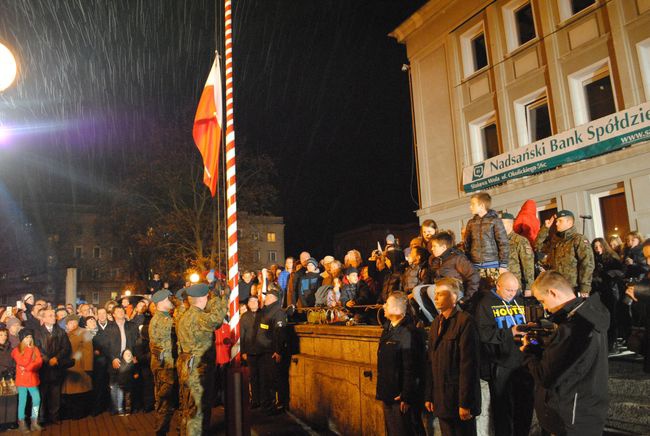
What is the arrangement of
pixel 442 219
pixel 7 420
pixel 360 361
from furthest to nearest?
pixel 442 219 < pixel 7 420 < pixel 360 361

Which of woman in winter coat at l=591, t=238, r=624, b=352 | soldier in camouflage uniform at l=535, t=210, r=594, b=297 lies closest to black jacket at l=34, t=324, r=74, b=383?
soldier in camouflage uniform at l=535, t=210, r=594, b=297

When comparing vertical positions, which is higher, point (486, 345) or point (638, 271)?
point (638, 271)

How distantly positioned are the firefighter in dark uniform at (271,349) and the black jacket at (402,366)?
3691mm

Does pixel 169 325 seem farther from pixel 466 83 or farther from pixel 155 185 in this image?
pixel 155 185

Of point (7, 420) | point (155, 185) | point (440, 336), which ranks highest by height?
point (155, 185)

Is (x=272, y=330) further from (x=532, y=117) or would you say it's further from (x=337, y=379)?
(x=532, y=117)

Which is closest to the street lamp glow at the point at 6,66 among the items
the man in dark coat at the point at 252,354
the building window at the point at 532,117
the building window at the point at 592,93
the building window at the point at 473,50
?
the man in dark coat at the point at 252,354

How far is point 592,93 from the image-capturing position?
15031 millimetres

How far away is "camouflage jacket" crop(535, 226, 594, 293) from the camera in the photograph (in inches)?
267

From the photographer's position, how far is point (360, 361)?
7.05 meters

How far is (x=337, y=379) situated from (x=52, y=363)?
630 cm

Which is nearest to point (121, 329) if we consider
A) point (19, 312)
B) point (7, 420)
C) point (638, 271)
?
point (7, 420)

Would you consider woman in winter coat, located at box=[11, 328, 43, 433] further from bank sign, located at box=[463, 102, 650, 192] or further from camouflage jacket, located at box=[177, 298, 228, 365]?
bank sign, located at box=[463, 102, 650, 192]

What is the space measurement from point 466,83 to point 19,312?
661 inches
